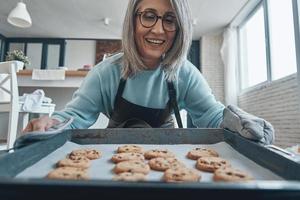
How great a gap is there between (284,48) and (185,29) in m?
2.26

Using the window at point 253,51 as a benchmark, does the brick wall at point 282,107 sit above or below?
below

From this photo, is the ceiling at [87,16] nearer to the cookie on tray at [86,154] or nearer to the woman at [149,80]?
the woman at [149,80]

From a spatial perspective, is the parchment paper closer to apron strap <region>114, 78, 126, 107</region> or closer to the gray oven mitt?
the gray oven mitt

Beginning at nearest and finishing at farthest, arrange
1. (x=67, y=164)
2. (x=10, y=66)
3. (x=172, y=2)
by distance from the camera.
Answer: (x=67, y=164), (x=172, y=2), (x=10, y=66)

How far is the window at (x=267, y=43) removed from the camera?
2.67 metres

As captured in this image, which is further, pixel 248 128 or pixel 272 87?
pixel 272 87

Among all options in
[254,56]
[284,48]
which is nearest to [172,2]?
[284,48]

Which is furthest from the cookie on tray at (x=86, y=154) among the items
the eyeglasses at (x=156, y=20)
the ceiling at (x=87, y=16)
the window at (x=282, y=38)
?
the ceiling at (x=87, y=16)

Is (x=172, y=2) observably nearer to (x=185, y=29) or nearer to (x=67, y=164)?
(x=185, y=29)

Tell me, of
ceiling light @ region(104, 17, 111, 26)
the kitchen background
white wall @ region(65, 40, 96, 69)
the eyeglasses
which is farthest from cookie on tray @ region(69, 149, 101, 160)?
white wall @ region(65, 40, 96, 69)

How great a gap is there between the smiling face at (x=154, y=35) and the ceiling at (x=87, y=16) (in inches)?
110

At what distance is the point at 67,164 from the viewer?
0.61m

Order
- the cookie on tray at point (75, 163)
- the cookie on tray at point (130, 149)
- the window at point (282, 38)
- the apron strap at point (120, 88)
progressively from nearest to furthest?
1. the cookie on tray at point (75, 163)
2. the cookie on tray at point (130, 149)
3. the apron strap at point (120, 88)
4. the window at point (282, 38)

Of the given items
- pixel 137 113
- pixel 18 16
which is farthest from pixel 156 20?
pixel 18 16
